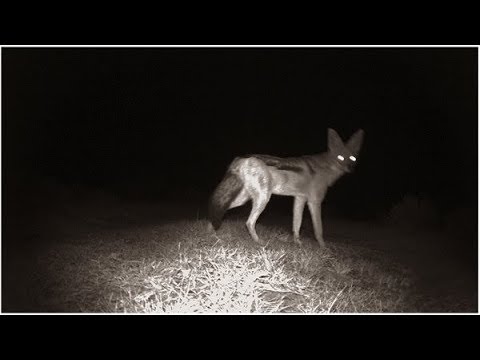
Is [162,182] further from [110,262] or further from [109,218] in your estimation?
[110,262]

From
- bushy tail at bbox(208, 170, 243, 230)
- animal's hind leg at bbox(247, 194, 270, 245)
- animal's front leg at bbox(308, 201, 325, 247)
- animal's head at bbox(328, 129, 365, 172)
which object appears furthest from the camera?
animal's head at bbox(328, 129, 365, 172)

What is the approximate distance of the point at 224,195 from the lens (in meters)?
8.57

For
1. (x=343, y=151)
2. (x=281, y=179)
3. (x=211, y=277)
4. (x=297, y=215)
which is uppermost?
(x=343, y=151)

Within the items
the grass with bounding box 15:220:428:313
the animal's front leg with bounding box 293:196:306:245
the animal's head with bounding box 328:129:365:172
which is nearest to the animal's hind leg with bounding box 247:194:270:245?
the grass with bounding box 15:220:428:313

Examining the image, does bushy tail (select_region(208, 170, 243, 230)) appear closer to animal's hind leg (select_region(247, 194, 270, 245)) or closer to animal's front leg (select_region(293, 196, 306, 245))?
animal's hind leg (select_region(247, 194, 270, 245))

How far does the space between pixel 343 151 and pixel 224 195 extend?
2.44 meters

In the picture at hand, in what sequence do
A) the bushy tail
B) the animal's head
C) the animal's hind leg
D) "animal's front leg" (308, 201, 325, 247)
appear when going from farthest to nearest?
1. the animal's head
2. "animal's front leg" (308, 201, 325, 247)
3. the bushy tail
4. the animal's hind leg

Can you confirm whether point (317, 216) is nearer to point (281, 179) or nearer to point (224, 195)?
point (281, 179)

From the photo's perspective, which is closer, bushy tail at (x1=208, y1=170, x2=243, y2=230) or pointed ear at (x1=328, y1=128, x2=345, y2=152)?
bushy tail at (x1=208, y1=170, x2=243, y2=230)

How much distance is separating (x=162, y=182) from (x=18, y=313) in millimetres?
16050

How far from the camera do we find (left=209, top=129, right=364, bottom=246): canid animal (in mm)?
8344

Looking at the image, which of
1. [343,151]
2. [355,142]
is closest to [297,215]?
[343,151]

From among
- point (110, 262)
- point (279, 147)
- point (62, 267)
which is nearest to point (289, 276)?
point (110, 262)

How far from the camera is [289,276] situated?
6.72 metres
